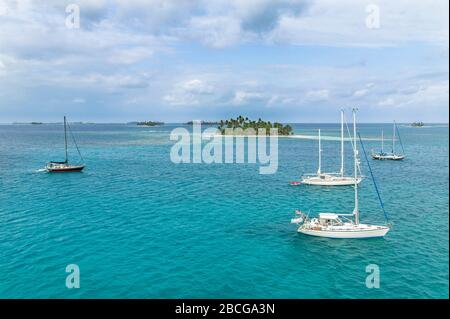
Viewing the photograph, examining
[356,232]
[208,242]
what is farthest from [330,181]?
[208,242]

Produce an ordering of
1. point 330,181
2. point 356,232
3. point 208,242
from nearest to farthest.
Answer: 1. point 356,232
2. point 208,242
3. point 330,181

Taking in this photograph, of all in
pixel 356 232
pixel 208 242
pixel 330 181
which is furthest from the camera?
pixel 330 181

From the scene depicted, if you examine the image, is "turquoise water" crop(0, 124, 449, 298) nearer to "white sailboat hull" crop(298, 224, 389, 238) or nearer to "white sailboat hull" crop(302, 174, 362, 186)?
"white sailboat hull" crop(298, 224, 389, 238)

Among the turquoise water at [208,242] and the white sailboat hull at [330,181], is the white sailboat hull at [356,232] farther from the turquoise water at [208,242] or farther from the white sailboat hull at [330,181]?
the white sailboat hull at [330,181]

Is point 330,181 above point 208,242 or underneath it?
above

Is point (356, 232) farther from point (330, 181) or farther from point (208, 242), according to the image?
point (330, 181)

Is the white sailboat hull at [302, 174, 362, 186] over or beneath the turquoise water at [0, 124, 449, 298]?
over

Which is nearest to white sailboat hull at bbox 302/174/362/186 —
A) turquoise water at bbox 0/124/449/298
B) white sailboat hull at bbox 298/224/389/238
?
turquoise water at bbox 0/124/449/298

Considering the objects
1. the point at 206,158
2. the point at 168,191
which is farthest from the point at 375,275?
the point at 206,158

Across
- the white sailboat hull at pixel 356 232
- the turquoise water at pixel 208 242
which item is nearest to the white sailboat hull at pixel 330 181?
the turquoise water at pixel 208 242
